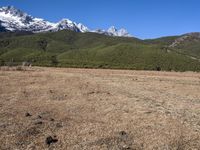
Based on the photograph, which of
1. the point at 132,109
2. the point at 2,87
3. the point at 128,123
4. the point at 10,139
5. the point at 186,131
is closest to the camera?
the point at 10,139

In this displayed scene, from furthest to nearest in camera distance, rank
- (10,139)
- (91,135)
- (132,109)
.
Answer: (132,109) < (91,135) < (10,139)

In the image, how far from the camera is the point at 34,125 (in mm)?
17828

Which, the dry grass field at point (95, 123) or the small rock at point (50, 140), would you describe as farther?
the dry grass field at point (95, 123)

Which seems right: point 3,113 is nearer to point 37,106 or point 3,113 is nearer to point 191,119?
point 37,106

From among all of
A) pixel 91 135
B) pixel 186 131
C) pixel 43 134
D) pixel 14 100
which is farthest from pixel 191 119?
pixel 14 100

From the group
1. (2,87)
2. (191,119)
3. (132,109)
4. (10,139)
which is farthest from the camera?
(2,87)

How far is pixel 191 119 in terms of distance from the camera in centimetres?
2055

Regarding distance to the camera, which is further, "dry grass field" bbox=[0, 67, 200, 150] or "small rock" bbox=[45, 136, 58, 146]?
"dry grass field" bbox=[0, 67, 200, 150]

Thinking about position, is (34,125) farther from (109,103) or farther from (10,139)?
(109,103)

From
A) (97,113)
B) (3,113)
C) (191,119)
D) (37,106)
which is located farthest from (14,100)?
(191,119)

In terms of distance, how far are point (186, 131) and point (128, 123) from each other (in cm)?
300

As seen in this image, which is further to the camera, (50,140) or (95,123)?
(95,123)

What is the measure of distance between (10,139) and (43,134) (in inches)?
61.0

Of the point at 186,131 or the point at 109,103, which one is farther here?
the point at 109,103
